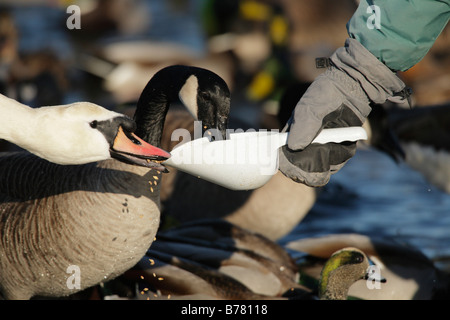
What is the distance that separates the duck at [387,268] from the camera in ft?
15.1

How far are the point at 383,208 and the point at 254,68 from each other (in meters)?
4.18

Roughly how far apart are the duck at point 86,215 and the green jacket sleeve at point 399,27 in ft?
3.08

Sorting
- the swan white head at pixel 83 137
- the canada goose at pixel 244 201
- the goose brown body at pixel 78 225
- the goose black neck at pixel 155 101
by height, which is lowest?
the goose brown body at pixel 78 225

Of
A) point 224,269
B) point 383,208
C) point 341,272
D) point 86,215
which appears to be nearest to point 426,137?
point 383,208

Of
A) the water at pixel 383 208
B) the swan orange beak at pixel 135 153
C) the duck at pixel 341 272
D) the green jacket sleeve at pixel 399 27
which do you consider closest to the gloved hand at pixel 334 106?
the green jacket sleeve at pixel 399 27

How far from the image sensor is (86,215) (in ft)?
12.0

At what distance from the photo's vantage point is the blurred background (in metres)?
6.49

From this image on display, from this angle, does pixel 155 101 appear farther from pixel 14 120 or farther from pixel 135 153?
pixel 14 120

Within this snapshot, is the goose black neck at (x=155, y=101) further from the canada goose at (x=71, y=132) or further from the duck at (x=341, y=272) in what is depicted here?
the duck at (x=341, y=272)

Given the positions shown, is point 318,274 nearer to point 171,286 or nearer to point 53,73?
point 171,286

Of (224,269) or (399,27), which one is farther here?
(224,269)

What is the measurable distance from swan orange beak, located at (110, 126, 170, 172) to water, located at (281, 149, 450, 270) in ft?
10.1
